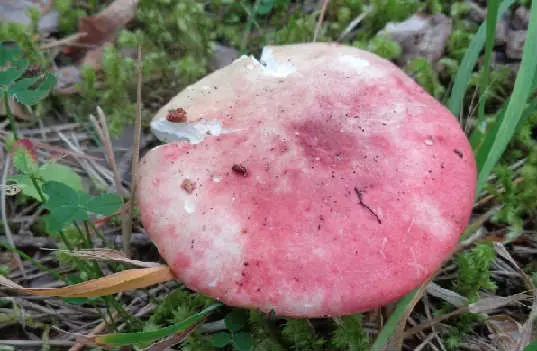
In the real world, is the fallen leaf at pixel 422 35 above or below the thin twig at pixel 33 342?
above

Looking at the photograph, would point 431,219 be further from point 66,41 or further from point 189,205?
point 66,41

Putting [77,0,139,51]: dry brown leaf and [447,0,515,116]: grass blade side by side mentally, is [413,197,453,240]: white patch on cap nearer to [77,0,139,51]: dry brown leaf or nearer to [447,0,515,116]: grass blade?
[447,0,515,116]: grass blade

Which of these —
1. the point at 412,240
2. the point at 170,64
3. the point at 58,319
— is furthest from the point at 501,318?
the point at 170,64

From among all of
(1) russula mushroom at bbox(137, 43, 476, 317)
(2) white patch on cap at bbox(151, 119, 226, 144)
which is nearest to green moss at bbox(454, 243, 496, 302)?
(1) russula mushroom at bbox(137, 43, 476, 317)

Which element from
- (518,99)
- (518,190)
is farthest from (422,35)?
(518,99)

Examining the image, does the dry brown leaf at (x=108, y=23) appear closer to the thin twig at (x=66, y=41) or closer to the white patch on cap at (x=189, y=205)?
the thin twig at (x=66, y=41)

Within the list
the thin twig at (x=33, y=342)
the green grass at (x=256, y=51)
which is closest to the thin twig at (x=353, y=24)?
the green grass at (x=256, y=51)

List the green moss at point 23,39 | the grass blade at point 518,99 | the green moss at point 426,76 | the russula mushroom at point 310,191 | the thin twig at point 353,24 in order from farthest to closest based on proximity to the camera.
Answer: the thin twig at point 353,24, the green moss at point 23,39, the green moss at point 426,76, the grass blade at point 518,99, the russula mushroom at point 310,191
